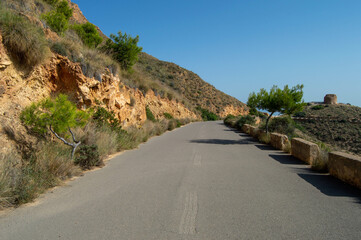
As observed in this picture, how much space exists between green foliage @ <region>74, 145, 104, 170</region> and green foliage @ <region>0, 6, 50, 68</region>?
4.21 m

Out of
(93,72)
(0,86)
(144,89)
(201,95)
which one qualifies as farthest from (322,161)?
(201,95)

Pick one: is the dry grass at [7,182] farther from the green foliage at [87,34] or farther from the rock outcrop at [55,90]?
the green foliage at [87,34]

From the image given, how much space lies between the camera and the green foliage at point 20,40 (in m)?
8.93

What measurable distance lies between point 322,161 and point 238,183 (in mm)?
3721

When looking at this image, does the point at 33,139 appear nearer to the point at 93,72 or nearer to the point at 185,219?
the point at 185,219

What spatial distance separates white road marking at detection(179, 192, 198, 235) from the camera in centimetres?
388

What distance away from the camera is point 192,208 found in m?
4.78

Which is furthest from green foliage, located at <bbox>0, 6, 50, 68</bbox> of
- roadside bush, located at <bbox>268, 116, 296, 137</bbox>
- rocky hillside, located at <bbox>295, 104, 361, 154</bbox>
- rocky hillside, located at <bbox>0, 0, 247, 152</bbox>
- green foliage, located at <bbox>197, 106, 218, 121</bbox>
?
green foliage, located at <bbox>197, 106, 218, 121</bbox>

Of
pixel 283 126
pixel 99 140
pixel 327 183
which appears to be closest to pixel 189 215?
pixel 327 183

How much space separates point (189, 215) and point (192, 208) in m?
0.35

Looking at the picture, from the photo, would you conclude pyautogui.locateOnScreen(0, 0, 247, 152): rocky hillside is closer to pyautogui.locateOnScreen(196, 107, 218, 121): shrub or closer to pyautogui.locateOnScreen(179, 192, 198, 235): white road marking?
pyautogui.locateOnScreen(179, 192, 198, 235): white road marking

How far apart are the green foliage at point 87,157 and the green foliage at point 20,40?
421 centimetres

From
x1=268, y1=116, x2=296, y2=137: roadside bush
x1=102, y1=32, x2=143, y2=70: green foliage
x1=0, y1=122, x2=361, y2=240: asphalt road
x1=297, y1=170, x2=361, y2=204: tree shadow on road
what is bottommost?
x1=0, y1=122, x2=361, y2=240: asphalt road

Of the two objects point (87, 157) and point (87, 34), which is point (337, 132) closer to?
point (87, 34)
